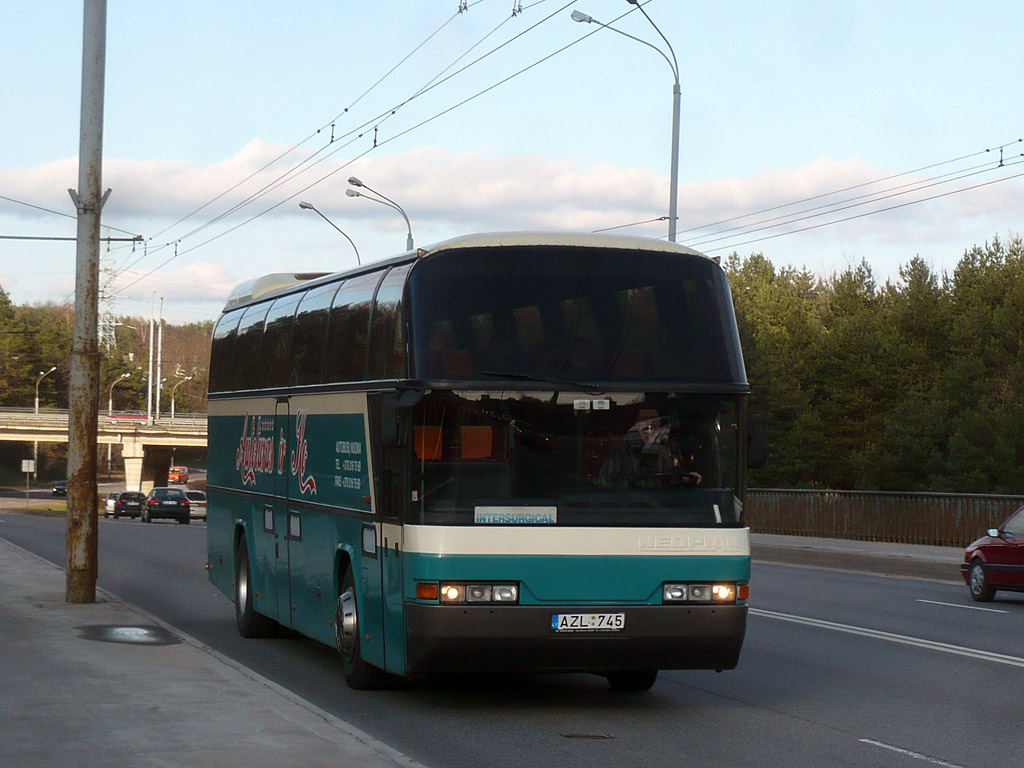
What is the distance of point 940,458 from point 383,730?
61728mm

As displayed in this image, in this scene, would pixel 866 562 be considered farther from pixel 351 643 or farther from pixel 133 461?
pixel 133 461

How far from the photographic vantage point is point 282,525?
44.7 ft

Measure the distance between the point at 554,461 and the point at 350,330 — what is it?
98.8 inches

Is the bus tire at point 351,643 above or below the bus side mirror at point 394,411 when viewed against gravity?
below

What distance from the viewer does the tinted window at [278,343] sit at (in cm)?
1370

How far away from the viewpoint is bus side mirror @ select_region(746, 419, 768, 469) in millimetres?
10320

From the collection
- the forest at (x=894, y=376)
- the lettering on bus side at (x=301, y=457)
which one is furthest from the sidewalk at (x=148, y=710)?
the forest at (x=894, y=376)

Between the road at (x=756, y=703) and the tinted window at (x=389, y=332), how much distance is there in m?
2.33

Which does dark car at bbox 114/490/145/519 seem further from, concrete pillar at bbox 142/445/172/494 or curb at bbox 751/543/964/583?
concrete pillar at bbox 142/445/172/494

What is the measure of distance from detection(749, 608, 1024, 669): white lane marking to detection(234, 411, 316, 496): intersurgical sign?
6.13 meters

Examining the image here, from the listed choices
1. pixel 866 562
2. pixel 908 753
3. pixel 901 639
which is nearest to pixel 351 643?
pixel 908 753

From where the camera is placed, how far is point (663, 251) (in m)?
10.6

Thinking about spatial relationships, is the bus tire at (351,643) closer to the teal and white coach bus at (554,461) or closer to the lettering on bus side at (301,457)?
the teal and white coach bus at (554,461)

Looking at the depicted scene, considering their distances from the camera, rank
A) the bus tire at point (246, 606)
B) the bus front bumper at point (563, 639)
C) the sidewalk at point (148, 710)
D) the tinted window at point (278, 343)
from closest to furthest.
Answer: the sidewalk at point (148, 710), the bus front bumper at point (563, 639), the tinted window at point (278, 343), the bus tire at point (246, 606)
